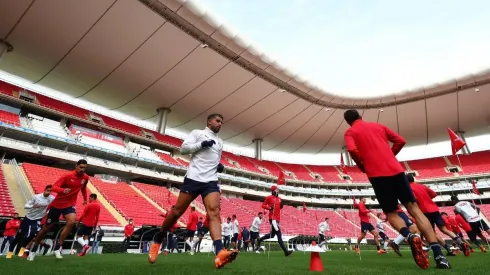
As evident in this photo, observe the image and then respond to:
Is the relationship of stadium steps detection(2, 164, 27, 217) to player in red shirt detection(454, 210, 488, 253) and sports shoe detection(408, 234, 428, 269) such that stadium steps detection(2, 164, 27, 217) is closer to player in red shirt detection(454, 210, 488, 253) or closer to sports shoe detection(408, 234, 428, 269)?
sports shoe detection(408, 234, 428, 269)

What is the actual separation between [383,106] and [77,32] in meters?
27.3

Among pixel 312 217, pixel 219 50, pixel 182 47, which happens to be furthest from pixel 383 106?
pixel 182 47

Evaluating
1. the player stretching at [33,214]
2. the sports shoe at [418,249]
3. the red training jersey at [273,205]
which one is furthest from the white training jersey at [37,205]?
the sports shoe at [418,249]

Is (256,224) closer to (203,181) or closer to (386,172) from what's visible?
(203,181)

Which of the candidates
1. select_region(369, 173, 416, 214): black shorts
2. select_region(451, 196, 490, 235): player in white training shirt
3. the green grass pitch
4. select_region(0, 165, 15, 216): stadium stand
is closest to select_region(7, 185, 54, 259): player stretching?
the green grass pitch

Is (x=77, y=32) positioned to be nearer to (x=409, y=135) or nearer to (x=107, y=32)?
(x=107, y=32)

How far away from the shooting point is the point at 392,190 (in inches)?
121

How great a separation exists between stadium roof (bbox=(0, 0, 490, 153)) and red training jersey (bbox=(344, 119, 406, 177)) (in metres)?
16.5

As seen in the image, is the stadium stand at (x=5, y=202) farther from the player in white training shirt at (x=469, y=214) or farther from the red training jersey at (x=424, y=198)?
the player in white training shirt at (x=469, y=214)

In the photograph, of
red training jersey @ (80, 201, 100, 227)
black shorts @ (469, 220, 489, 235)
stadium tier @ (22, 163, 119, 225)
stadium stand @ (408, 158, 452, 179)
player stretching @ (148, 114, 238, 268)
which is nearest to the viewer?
player stretching @ (148, 114, 238, 268)

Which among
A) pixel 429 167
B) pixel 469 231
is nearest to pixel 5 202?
pixel 469 231

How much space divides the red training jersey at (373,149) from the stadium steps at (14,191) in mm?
14673

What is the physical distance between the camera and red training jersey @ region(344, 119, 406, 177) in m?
3.06

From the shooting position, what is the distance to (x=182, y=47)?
2014 cm
